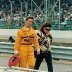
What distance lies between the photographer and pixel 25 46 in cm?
827

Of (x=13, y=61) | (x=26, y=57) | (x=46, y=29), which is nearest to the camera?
(x=13, y=61)

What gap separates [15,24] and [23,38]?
24.0 metres

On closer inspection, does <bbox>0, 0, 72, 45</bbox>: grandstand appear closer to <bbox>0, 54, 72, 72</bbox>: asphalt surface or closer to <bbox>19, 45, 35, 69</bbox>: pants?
<bbox>0, 54, 72, 72</bbox>: asphalt surface

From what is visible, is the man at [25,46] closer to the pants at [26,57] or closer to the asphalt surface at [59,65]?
the pants at [26,57]

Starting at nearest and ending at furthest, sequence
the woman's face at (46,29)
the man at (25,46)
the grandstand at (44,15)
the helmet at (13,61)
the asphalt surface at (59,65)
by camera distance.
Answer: the helmet at (13,61)
the man at (25,46)
the woman's face at (46,29)
the asphalt surface at (59,65)
the grandstand at (44,15)

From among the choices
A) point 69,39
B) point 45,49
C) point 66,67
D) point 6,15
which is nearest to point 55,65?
point 66,67

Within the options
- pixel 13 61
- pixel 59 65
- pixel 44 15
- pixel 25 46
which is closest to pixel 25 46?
pixel 25 46

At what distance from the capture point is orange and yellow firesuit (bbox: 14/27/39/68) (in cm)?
820

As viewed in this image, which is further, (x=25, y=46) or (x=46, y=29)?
(x=46, y=29)

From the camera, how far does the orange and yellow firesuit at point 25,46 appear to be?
820cm

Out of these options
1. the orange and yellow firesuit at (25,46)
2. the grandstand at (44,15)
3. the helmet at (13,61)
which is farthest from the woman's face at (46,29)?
the grandstand at (44,15)

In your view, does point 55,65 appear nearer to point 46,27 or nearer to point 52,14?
point 46,27

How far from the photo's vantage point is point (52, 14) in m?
32.0

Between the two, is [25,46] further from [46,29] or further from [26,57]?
[46,29]
